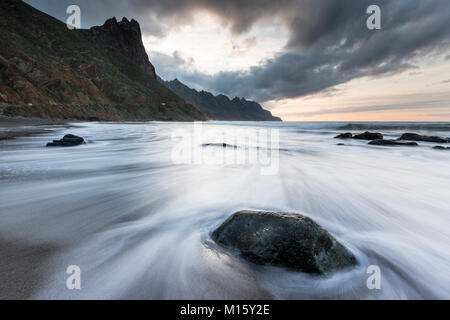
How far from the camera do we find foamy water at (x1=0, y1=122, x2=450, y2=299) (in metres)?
1.31

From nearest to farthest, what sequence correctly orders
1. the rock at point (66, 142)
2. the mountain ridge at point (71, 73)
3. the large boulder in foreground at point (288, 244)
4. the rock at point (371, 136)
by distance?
the large boulder in foreground at point (288, 244) < the rock at point (66, 142) < the rock at point (371, 136) < the mountain ridge at point (71, 73)

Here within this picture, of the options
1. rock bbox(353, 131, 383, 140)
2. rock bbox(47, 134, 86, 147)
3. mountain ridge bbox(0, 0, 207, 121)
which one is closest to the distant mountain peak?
mountain ridge bbox(0, 0, 207, 121)

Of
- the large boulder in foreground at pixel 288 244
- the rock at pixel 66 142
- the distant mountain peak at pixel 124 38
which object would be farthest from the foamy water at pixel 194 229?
the distant mountain peak at pixel 124 38

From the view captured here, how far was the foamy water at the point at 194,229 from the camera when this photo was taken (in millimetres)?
1309

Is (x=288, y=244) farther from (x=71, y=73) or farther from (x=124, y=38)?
(x=124, y=38)

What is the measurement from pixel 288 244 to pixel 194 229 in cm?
102

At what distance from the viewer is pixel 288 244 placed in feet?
4.86

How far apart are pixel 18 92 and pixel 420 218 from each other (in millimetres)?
37885

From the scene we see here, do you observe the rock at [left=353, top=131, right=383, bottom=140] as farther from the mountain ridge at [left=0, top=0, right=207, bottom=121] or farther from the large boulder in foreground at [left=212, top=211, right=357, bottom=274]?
the mountain ridge at [left=0, top=0, right=207, bottom=121]

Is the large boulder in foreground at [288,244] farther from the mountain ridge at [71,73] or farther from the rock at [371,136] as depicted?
the mountain ridge at [71,73]

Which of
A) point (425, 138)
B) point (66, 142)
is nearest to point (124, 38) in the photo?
point (66, 142)

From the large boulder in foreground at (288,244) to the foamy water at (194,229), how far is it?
0.25 feet
